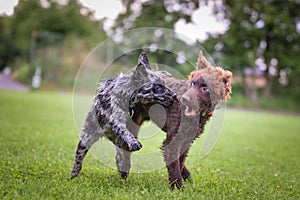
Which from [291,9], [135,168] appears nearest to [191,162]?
[135,168]

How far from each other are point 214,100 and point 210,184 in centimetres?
137

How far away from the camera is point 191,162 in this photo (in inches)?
267

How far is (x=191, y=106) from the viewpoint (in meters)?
4.12

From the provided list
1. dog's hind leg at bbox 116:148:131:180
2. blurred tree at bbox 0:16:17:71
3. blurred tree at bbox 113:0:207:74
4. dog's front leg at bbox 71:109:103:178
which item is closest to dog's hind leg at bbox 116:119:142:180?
dog's hind leg at bbox 116:148:131:180

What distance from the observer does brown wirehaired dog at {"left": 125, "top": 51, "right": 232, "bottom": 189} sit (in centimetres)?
415

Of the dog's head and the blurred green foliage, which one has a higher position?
the blurred green foliage

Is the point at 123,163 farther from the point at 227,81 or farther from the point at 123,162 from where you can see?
the point at 227,81

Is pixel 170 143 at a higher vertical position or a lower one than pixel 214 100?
lower

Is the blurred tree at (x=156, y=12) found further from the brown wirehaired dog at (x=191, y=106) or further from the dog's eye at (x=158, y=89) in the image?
the dog's eye at (x=158, y=89)

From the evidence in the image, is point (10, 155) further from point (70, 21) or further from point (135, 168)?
point (70, 21)

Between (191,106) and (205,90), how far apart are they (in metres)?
0.25

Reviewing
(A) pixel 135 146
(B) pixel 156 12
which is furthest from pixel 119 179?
(B) pixel 156 12

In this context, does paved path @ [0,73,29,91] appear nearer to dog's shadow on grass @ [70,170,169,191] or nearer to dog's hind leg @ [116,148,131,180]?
dog's shadow on grass @ [70,170,169,191]

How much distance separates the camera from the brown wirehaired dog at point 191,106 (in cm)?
415
